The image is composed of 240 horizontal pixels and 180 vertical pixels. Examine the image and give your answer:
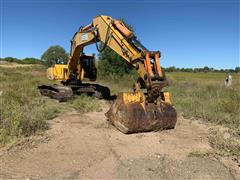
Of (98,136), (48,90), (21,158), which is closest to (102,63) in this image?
(48,90)

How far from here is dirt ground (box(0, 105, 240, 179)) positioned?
368 centimetres

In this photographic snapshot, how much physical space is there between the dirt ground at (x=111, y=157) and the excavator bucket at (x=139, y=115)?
165 mm

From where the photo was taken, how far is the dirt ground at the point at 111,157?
368 centimetres

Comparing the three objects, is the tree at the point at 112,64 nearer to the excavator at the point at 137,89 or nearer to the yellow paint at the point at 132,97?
the excavator at the point at 137,89

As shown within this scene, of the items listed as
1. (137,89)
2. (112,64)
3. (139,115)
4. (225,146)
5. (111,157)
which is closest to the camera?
(111,157)

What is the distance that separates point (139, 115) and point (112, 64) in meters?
15.7

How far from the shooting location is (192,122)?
734cm

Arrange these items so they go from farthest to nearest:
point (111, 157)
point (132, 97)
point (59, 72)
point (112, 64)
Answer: point (112, 64) < point (59, 72) < point (132, 97) < point (111, 157)

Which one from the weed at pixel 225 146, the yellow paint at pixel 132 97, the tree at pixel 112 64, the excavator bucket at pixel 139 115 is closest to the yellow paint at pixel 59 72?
the excavator bucket at pixel 139 115

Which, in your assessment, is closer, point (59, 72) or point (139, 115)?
point (139, 115)

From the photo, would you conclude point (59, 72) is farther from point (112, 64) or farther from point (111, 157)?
point (112, 64)

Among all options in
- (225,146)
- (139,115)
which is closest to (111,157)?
(139,115)

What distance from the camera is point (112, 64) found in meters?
21.2

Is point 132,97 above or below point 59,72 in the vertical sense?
below
